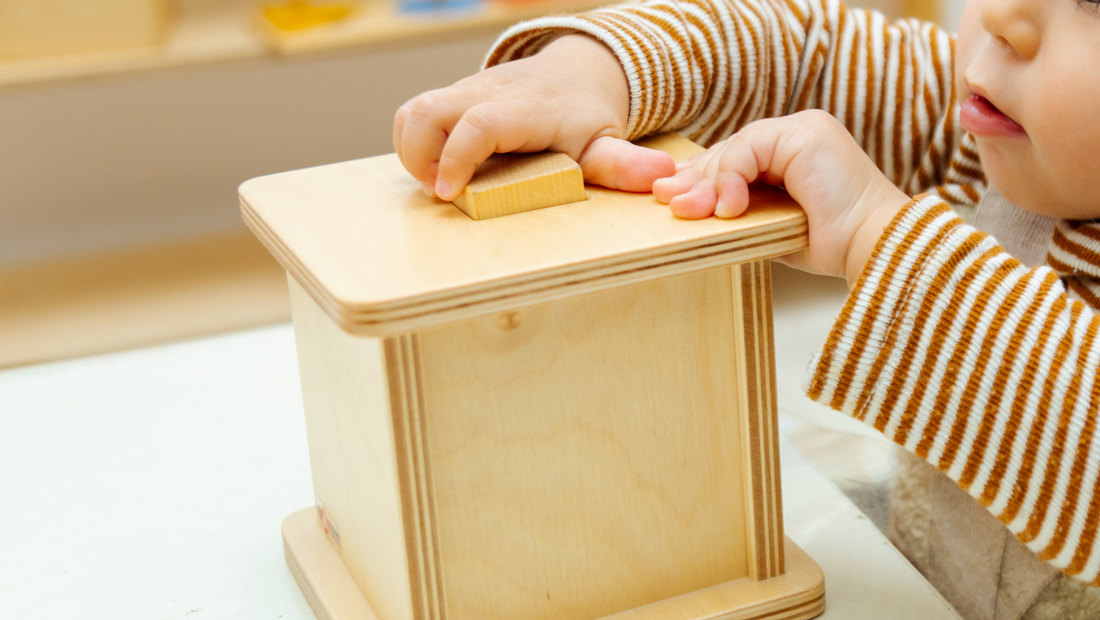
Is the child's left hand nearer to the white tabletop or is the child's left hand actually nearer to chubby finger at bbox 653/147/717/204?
chubby finger at bbox 653/147/717/204

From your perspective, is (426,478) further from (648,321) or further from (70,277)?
(70,277)

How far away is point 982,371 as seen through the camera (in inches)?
18.1

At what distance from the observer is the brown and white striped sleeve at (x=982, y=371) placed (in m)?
0.45

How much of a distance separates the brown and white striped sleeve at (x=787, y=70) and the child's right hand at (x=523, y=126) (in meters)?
0.03

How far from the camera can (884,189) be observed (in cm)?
50

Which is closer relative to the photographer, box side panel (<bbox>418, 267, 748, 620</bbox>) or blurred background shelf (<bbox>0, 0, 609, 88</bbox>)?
box side panel (<bbox>418, 267, 748, 620</bbox>)

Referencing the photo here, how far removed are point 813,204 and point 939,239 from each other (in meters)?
0.05

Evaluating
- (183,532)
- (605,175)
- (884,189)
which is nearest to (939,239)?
(884,189)

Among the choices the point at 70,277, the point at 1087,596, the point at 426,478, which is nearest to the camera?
the point at 426,478

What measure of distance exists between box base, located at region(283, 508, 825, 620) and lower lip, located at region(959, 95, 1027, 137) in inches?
8.4

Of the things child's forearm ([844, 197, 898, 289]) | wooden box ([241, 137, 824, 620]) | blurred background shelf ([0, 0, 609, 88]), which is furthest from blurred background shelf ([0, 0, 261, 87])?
child's forearm ([844, 197, 898, 289])

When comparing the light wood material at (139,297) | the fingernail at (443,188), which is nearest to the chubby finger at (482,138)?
the fingernail at (443,188)

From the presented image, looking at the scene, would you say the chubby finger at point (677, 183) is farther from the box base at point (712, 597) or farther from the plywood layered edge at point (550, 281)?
the box base at point (712, 597)

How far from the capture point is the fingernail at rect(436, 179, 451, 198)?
0.47 m
